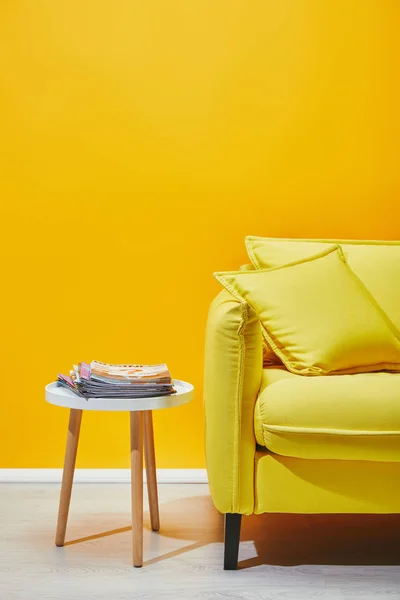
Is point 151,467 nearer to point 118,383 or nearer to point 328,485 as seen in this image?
point 118,383

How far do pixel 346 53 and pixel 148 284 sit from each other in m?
1.21

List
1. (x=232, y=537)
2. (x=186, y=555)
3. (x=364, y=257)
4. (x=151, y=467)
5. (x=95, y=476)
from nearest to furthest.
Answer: (x=232, y=537) < (x=186, y=555) < (x=151, y=467) < (x=364, y=257) < (x=95, y=476)

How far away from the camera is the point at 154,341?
9.78ft

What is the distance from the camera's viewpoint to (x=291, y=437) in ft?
6.49

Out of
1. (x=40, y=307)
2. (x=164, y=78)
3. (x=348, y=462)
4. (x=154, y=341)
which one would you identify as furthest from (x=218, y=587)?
(x=164, y=78)

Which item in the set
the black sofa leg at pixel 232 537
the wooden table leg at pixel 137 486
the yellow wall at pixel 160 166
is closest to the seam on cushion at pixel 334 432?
the black sofa leg at pixel 232 537

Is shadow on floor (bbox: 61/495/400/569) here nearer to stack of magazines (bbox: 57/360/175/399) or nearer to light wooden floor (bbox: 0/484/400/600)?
light wooden floor (bbox: 0/484/400/600)

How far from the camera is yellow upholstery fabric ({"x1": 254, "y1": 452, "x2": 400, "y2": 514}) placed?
79.7 inches

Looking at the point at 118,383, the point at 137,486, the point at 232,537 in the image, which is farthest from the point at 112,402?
the point at 232,537

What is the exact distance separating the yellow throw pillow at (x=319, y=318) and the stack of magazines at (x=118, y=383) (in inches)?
13.9

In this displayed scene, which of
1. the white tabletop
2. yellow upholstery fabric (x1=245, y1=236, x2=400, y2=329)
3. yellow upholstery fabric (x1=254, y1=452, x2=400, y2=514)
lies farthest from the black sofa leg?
yellow upholstery fabric (x1=245, y1=236, x2=400, y2=329)

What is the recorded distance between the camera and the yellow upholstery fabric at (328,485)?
203cm

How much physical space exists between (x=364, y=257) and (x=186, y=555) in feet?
3.81

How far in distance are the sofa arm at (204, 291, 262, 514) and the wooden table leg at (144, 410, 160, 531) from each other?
1.11 ft
